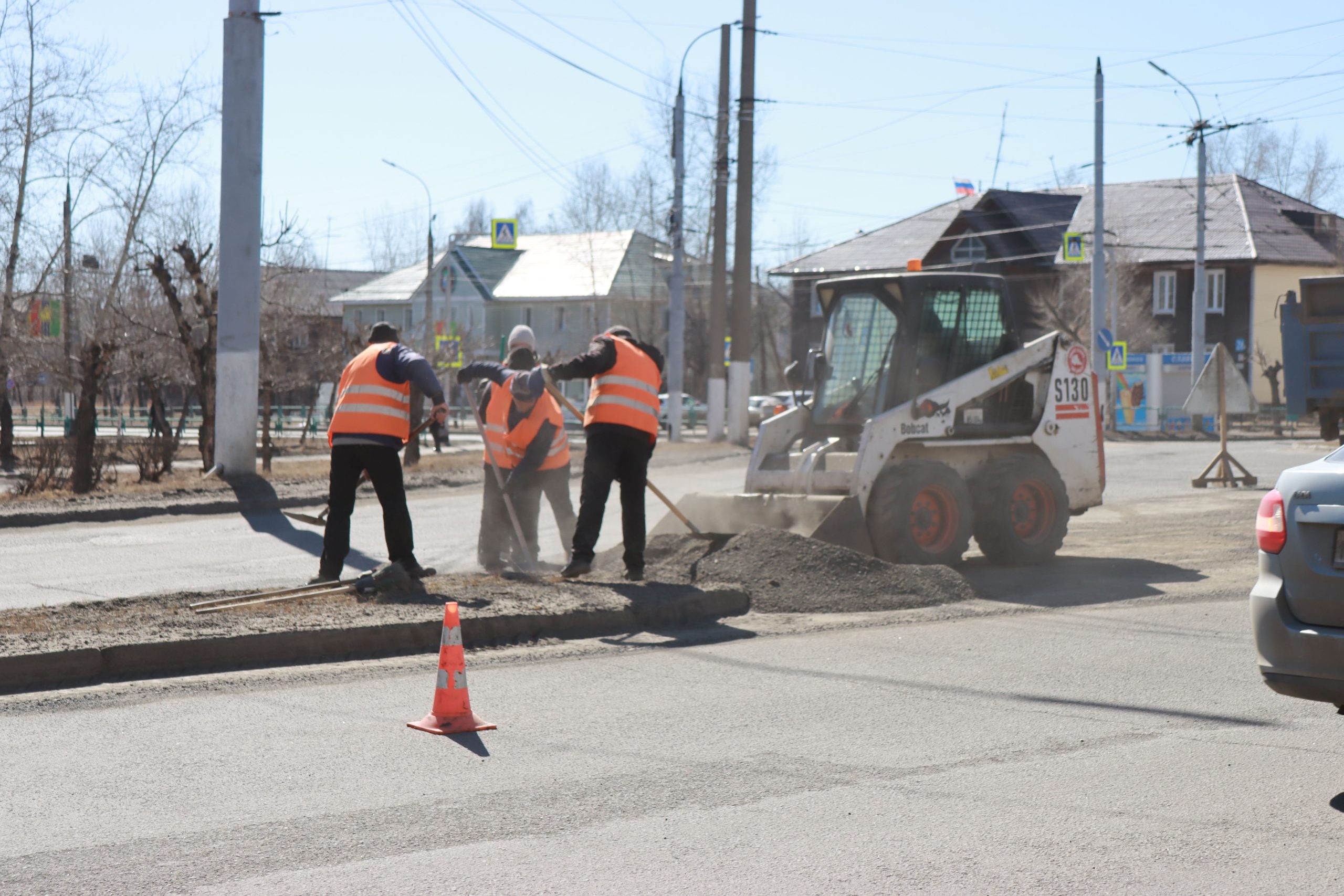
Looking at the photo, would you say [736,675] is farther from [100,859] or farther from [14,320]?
[14,320]

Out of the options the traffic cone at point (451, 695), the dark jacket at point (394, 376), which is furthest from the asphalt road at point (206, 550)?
the traffic cone at point (451, 695)

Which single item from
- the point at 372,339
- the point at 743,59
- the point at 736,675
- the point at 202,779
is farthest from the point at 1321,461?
the point at 743,59

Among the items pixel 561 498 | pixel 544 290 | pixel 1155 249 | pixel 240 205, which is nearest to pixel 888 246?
pixel 1155 249

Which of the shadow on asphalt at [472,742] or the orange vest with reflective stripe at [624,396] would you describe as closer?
the shadow on asphalt at [472,742]

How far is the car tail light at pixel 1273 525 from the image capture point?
5203 mm

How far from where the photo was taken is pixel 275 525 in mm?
15648

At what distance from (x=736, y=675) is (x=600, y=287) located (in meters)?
60.2

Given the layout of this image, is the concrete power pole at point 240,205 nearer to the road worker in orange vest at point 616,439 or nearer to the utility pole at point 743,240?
the road worker in orange vest at point 616,439

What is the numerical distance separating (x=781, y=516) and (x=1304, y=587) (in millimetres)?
6845

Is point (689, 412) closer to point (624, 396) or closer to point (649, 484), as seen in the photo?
point (649, 484)

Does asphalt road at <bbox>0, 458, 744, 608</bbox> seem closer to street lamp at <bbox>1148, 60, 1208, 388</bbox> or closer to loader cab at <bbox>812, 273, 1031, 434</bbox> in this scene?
loader cab at <bbox>812, 273, 1031, 434</bbox>

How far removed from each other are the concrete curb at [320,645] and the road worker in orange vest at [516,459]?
2366 millimetres

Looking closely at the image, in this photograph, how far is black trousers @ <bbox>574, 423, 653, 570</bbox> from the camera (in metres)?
9.89

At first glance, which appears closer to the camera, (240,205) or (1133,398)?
(240,205)
